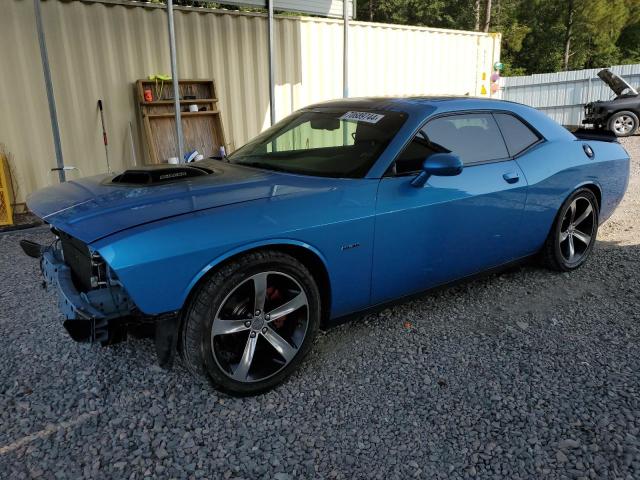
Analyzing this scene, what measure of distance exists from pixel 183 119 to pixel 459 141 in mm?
5085

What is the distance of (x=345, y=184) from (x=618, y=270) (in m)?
2.88

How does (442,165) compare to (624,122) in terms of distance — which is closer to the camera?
(442,165)

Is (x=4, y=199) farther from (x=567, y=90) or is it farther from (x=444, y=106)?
(x=567, y=90)

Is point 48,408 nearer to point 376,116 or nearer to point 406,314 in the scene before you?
point 406,314

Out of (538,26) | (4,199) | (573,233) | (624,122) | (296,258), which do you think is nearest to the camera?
(296,258)

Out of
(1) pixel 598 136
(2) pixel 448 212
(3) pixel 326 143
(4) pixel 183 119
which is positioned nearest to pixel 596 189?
(1) pixel 598 136

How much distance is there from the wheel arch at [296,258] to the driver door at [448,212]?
1.01 ft

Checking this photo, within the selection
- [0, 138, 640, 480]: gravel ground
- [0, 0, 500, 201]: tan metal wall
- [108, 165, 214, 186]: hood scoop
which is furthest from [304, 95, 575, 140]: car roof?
[0, 0, 500, 201]: tan metal wall

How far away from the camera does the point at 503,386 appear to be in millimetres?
2693

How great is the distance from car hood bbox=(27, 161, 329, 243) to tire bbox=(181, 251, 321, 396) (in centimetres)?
38

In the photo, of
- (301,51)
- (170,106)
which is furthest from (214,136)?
(301,51)

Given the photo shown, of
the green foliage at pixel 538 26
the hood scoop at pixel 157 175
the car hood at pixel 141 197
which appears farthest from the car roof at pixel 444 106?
the green foliage at pixel 538 26

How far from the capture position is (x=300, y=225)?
2.55m

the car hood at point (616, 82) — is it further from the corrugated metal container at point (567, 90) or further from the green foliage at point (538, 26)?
the green foliage at point (538, 26)
